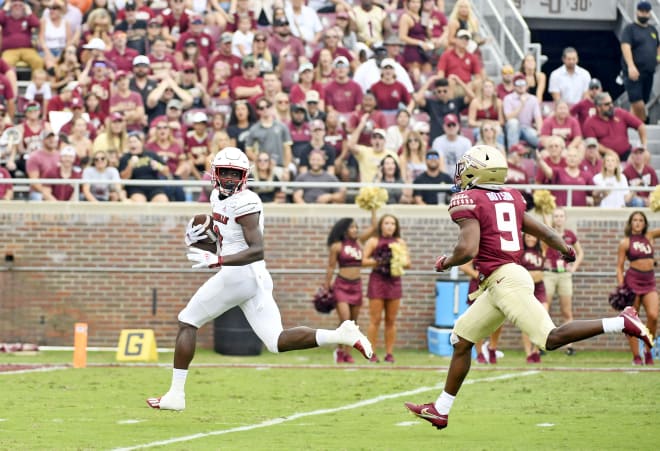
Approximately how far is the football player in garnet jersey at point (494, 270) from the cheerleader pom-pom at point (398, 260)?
6.58m

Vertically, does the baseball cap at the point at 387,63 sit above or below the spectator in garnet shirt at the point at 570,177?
above

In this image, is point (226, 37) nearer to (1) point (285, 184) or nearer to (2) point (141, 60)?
(2) point (141, 60)

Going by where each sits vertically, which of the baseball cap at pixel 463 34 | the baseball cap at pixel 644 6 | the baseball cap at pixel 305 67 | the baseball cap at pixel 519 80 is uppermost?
the baseball cap at pixel 644 6

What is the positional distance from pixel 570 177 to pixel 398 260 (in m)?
3.38

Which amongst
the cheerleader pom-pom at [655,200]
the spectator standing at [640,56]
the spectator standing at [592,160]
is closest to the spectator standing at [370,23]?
the spectator standing at [640,56]

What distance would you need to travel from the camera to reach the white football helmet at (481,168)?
10.1 metres

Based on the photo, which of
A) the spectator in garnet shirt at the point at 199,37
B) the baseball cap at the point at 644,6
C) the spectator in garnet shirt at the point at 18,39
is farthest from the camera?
the baseball cap at the point at 644,6

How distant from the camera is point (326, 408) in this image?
39.6 ft

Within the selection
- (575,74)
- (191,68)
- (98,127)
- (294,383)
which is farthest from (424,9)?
(294,383)

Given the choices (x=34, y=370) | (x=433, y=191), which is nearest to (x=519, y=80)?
(x=433, y=191)

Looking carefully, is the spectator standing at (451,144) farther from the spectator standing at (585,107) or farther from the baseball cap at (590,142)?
the spectator standing at (585,107)

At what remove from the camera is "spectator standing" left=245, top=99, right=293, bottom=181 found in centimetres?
1886

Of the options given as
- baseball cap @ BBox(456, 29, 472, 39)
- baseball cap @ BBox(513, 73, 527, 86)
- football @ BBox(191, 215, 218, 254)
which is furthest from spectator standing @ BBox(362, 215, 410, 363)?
football @ BBox(191, 215, 218, 254)

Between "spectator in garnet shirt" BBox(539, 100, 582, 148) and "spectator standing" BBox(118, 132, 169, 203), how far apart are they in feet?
18.1
